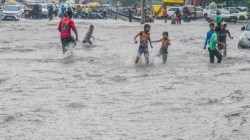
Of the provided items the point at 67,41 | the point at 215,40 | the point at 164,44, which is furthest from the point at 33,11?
the point at 215,40

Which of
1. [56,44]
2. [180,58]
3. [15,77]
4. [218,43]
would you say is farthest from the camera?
[56,44]

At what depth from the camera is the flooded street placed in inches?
372

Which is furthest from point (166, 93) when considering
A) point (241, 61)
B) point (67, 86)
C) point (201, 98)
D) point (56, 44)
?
point (56, 44)

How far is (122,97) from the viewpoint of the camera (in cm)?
1273

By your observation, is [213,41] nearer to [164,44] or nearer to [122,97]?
[164,44]

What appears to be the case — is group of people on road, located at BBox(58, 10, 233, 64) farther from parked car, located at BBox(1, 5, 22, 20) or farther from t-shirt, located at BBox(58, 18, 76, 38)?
parked car, located at BBox(1, 5, 22, 20)

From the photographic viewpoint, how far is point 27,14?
58.6 m

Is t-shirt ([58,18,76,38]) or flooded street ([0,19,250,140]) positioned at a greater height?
t-shirt ([58,18,76,38])

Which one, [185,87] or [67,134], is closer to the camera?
[67,134]

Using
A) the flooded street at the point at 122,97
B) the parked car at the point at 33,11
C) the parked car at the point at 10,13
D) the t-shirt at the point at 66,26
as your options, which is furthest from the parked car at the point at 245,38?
the parked car at the point at 33,11

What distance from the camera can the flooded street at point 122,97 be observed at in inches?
372

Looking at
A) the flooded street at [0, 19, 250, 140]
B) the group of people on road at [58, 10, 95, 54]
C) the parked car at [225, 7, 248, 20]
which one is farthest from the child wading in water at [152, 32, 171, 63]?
the parked car at [225, 7, 248, 20]

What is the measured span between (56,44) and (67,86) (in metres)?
13.2

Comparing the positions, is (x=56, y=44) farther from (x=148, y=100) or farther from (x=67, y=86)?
(x=148, y=100)
